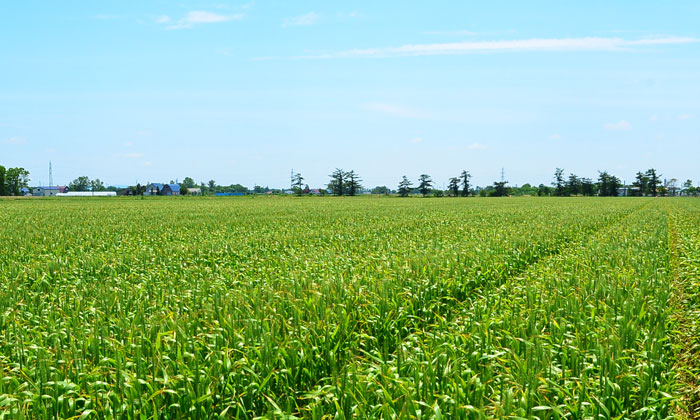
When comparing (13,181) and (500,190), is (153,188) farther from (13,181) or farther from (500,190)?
(500,190)

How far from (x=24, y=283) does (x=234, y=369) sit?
726 centimetres

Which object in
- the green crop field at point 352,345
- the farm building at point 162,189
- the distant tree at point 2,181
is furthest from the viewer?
the farm building at point 162,189

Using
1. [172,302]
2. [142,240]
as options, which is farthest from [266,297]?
[142,240]

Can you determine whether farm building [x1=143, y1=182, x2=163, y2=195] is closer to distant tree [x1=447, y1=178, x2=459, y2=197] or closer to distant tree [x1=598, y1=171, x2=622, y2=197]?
distant tree [x1=447, y1=178, x2=459, y2=197]

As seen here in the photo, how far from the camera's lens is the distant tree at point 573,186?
154m

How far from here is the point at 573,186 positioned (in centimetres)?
15575

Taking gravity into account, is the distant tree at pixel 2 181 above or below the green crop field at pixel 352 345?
above

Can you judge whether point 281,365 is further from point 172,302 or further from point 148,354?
point 172,302

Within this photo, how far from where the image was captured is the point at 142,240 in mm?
17016

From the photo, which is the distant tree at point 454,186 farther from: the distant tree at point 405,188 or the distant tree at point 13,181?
the distant tree at point 13,181

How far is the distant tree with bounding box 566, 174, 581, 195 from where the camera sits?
154 m

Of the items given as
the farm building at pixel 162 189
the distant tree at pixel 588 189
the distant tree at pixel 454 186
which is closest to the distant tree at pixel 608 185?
the distant tree at pixel 588 189

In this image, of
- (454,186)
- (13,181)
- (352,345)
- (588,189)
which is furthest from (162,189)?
(352,345)

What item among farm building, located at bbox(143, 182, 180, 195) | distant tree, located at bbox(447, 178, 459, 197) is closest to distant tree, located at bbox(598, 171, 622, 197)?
distant tree, located at bbox(447, 178, 459, 197)
